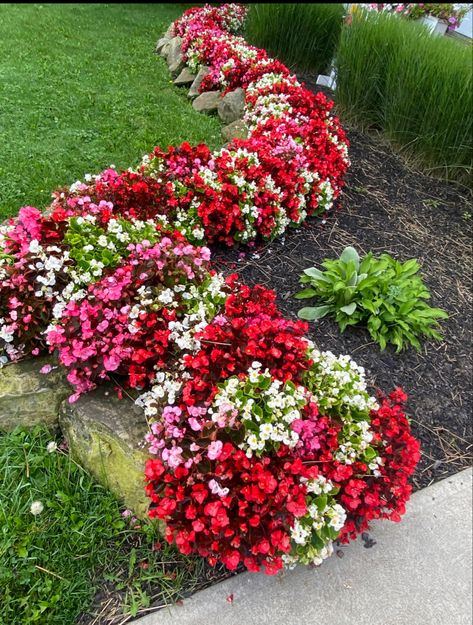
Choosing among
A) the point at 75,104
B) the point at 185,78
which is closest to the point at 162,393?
the point at 75,104

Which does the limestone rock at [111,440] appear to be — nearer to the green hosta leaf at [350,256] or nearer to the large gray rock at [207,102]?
the green hosta leaf at [350,256]

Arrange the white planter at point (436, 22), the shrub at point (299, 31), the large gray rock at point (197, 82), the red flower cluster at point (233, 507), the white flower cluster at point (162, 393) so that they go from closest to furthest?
the red flower cluster at point (233, 507), the white flower cluster at point (162, 393), the large gray rock at point (197, 82), the shrub at point (299, 31), the white planter at point (436, 22)

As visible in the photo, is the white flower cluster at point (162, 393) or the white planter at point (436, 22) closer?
the white flower cluster at point (162, 393)

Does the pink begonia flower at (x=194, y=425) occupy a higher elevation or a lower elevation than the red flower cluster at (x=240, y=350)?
lower

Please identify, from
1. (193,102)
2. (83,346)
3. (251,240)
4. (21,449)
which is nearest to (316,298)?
(251,240)

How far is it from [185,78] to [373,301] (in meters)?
4.33

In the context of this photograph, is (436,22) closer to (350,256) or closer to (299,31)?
(299,31)

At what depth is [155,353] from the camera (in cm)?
193

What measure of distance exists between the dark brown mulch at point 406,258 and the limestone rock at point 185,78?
2.21m

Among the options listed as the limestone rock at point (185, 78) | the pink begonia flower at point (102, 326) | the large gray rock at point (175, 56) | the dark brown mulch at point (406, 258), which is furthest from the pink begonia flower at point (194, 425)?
the large gray rock at point (175, 56)

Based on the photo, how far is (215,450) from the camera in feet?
5.29

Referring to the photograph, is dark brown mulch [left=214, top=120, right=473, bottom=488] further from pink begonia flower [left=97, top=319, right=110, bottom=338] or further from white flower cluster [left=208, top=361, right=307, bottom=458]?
pink begonia flower [left=97, top=319, right=110, bottom=338]

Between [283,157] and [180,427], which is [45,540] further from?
[283,157]

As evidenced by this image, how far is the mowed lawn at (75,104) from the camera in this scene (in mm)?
3789
